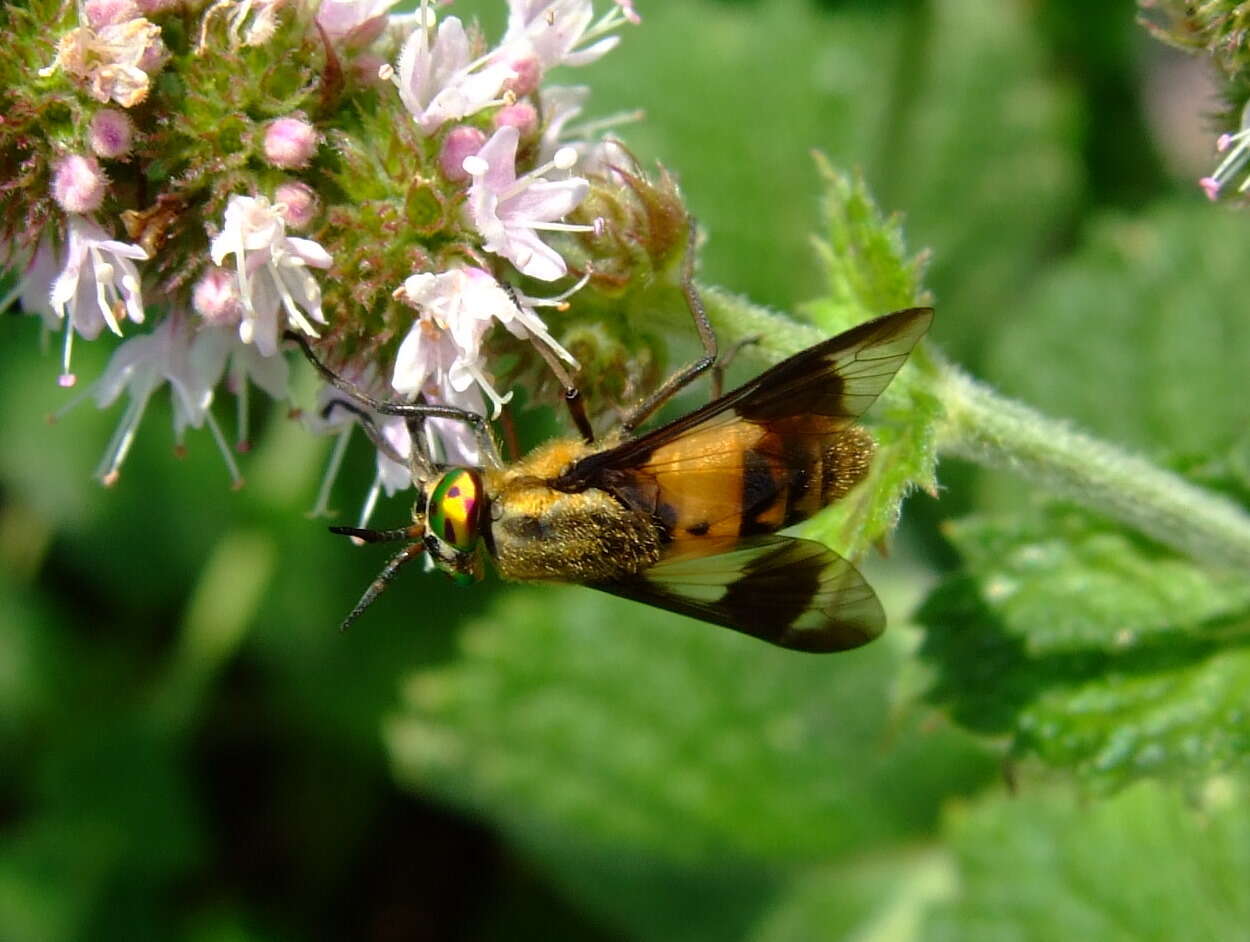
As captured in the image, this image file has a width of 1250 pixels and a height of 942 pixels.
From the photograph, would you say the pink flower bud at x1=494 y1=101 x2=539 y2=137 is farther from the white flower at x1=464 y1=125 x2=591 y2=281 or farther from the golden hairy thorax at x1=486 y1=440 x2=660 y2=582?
the golden hairy thorax at x1=486 y1=440 x2=660 y2=582

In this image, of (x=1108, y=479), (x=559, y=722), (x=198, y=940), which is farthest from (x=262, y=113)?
(x=198, y=940)

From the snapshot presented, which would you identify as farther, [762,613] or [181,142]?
[762,613]

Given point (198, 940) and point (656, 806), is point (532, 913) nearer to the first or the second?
point (656, 806)

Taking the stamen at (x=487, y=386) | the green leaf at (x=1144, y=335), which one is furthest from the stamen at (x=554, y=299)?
the green leaf at (x=1144, y=335)

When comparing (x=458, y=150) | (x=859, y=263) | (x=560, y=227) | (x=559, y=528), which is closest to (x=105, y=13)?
(x=458, y=150)

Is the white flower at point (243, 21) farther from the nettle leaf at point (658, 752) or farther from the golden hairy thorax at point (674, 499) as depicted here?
the nettle leaf at point (658, 752)

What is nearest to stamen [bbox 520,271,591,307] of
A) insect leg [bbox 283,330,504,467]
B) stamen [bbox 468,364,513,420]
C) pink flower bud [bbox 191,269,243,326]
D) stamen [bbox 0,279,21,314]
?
stamen [bbox 468,364,513,420]

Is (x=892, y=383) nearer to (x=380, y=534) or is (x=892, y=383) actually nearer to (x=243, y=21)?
(x=380, y=534)
